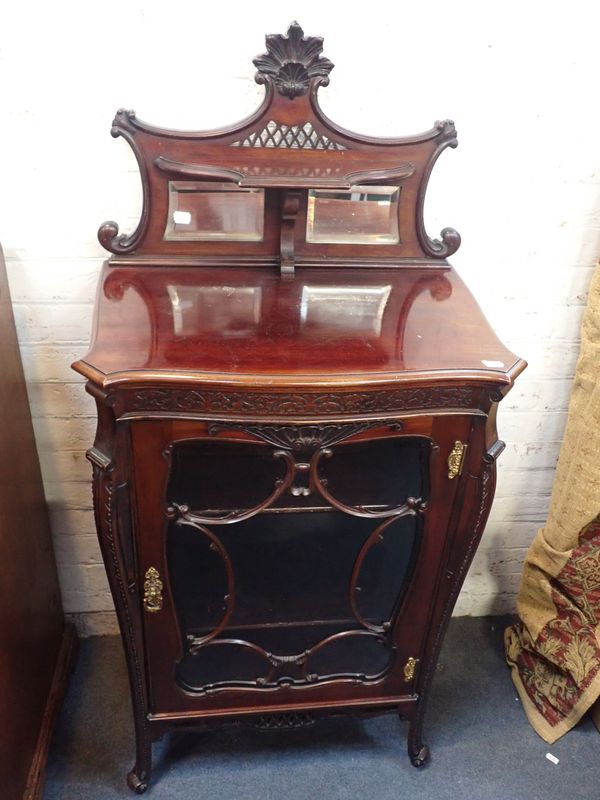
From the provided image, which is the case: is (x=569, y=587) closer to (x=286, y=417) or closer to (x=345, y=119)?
(x=286, y=417)

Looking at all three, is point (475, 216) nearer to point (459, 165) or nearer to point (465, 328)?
point (459, 165)

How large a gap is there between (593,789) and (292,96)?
1.42 metres

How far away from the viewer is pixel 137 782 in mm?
1353

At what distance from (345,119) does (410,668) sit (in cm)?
95

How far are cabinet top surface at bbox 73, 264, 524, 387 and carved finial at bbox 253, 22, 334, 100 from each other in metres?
0.28

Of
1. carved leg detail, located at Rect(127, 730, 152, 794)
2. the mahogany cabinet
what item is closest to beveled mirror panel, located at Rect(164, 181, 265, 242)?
the mahogany cabinet

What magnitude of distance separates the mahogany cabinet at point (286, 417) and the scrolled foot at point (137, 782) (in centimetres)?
6

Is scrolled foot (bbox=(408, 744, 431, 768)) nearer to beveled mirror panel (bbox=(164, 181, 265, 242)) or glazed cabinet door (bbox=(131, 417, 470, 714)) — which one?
glazed cabinet door (bbox=(131, 417, 470, 714))

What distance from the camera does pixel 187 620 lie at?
3.81 ft

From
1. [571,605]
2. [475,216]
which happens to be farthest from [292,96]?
[571,605]

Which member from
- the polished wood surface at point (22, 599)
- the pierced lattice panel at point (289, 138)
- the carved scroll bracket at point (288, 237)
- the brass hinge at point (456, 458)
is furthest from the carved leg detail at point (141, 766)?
the pierced lattice panel at point (289, 138)

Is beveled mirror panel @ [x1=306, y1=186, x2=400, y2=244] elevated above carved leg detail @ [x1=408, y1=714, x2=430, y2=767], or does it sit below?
above

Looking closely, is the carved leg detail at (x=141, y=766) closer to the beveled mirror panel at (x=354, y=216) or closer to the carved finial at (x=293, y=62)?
the beveled mirror panel at (x=354, y=216)

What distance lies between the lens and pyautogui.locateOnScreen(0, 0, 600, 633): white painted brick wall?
1.06m
